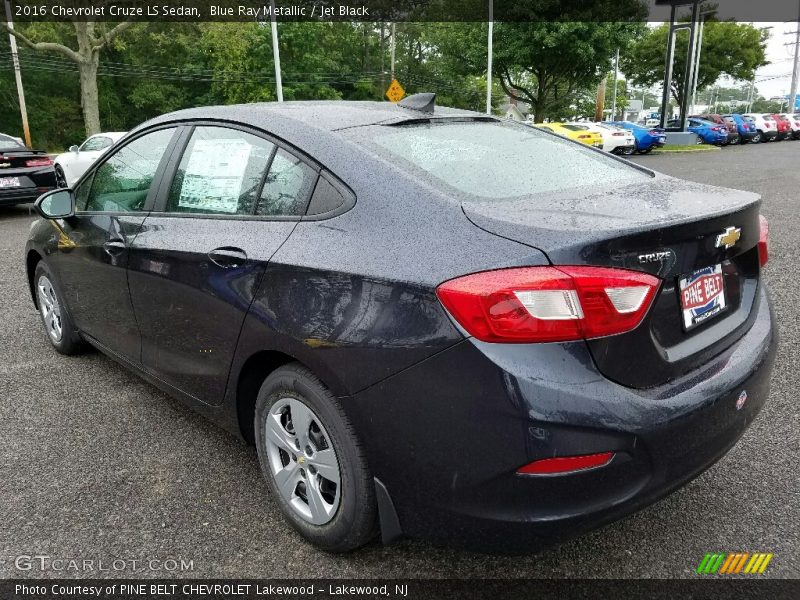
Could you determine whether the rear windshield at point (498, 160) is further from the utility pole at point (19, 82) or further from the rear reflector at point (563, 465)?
the utility pole at point (19, 82)

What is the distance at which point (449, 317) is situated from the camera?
1.76 m

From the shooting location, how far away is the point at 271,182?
2480 millimetres

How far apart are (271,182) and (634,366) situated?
1.46 meters

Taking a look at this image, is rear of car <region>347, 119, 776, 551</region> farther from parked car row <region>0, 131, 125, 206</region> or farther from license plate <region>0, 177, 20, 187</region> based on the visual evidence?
license plate <region>0, 177, 20, 187</region>

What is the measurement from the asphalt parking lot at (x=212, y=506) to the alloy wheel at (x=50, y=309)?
48cm

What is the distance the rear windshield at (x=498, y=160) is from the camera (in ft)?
7.29

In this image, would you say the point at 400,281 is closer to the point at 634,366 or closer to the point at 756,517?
the point at 634,366

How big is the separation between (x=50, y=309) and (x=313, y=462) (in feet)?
9.70

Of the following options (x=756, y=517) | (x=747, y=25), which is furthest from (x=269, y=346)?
(x=747, y=25)

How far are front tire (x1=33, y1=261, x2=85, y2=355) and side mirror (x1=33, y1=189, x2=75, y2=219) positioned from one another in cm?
60

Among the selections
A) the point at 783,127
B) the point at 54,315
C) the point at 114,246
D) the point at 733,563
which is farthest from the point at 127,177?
the point at 783,127

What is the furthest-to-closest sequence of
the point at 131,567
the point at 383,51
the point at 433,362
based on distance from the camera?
the point at 383,51 → the point at 131,567 → the point at 433,362

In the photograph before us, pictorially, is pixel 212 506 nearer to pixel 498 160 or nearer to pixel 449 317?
pixel 449 317

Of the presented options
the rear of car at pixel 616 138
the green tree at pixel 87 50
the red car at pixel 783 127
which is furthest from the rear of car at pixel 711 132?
the green tree at pixel 87 50
